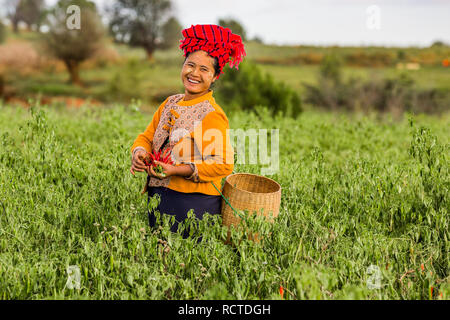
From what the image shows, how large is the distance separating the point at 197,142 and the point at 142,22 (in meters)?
31.7

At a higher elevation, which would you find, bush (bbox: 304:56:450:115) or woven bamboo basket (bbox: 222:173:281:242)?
bush (bbox: 304:56:450:115)

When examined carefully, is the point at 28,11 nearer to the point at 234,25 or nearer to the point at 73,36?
the point at 73,36

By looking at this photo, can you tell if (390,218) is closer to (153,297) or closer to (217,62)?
(217,62)

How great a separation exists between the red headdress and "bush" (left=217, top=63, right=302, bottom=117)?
758 cm

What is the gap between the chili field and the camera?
2400mm

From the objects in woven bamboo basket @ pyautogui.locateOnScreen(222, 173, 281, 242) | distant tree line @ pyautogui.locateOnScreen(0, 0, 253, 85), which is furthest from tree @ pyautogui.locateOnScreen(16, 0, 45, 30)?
woven bamboo basket @ pyautogui.locateOnScreen(222, 173, 281, 242)

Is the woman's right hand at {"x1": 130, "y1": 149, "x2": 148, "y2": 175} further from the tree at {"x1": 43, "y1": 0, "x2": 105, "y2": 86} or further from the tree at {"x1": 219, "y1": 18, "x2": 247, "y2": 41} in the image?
the tree at {"x1": 219, "y1": 18, "x2": 247, "y2": 41}

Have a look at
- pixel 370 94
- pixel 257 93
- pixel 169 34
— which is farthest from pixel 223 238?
pixel 169 34

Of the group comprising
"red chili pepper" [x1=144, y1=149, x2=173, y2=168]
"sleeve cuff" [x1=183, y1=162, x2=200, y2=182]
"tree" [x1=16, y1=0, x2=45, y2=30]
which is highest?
"tree" [x1=16, y1=0, x2=45, y2=30]

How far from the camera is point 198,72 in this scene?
2.89 meters

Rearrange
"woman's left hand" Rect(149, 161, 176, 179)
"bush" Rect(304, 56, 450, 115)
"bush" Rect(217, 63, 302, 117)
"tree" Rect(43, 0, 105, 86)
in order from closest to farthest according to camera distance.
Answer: "woman's left hand" Rect(149, 161, 176, 179) → "bush" Rect(217, 63, 302, 117) → "bush" Rect(304, 56, 450, 115) → "tree" Rect(43, 0, 105, 86)

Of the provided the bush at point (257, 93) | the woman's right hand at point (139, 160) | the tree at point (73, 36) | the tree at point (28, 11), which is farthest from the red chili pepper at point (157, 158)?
the tree at point (28, 11)
